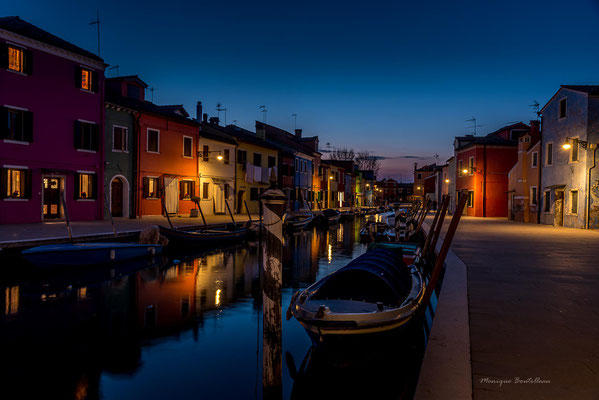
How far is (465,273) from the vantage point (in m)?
8.91

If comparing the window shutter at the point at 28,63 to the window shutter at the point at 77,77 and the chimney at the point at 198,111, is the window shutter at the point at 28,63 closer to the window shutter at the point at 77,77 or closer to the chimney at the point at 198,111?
the window shutter at the point at 77,77

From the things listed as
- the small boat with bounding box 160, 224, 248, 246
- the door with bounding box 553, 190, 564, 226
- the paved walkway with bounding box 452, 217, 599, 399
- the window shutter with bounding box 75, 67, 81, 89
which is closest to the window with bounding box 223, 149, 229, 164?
Answer: the small boat with bounding box 160, 224, 248, 246

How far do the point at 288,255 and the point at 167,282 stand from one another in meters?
6.56

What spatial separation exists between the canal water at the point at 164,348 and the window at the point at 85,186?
9.95 m

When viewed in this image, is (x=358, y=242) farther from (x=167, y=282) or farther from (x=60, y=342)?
(x=60, y=342)

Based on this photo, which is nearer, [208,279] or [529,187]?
[208,279]

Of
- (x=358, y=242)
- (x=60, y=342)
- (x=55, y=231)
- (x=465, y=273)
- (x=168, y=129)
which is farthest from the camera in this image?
(x=168, y=129)

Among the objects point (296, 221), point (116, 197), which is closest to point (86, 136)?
point (116, 197)

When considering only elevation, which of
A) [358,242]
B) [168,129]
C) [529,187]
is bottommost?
[358,242]

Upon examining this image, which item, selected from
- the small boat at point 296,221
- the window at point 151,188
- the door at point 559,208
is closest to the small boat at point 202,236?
the small boat at point 296,221

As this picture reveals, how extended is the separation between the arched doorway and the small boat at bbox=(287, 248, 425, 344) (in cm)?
2000

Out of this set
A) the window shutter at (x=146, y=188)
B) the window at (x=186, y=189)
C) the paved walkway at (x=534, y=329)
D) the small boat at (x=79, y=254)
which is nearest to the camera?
the paved walkway at (x=534, y=329)

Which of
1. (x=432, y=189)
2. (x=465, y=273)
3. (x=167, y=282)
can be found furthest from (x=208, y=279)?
(x=432, y=189)

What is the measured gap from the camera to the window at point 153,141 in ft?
85.8
